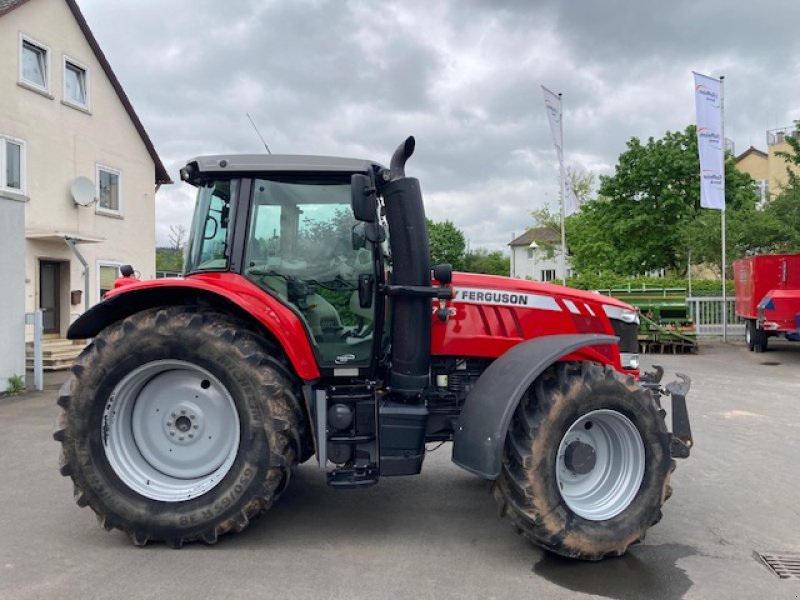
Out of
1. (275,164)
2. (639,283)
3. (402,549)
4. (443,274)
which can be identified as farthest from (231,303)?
(639,283)

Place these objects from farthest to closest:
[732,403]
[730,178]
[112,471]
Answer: [730,178]
[732,403]
[112,471]

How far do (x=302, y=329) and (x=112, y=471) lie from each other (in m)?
1.42

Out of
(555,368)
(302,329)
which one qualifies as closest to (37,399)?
(302,329)

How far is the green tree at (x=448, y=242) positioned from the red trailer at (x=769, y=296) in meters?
49.8

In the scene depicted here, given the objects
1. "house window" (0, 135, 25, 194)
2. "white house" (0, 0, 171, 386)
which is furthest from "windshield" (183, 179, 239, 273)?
"house window" (0, 135, 25, 194)

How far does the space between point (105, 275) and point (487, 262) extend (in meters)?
65.8

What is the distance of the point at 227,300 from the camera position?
393 cm

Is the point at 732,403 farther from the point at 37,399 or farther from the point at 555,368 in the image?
the point at 37,399

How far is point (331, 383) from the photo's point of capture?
4137 mm

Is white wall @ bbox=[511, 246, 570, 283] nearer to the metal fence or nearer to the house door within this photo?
the metal fence

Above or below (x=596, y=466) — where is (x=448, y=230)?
above

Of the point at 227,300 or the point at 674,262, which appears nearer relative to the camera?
the point at 227,300

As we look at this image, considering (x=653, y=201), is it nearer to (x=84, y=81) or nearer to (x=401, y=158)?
(x=84, y=81)

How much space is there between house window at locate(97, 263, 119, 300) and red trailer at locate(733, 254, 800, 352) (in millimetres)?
15786
